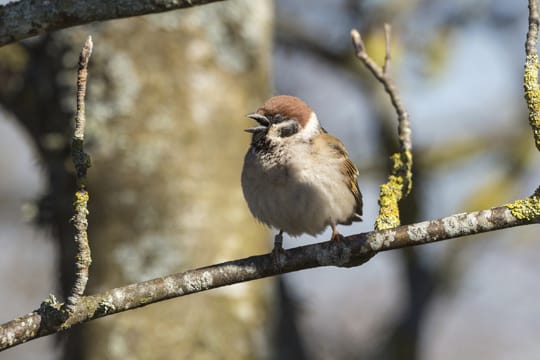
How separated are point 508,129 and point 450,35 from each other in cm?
128

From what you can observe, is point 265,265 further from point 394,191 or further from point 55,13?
point 55,13

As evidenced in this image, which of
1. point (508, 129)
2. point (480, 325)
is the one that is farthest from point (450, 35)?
point (480, 325)

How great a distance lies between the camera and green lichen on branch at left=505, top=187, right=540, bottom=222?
105 inches

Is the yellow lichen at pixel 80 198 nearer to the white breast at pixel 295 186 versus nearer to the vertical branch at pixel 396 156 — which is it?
the vertical branch at pixel 396 156

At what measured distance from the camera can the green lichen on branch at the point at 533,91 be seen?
9.20ft

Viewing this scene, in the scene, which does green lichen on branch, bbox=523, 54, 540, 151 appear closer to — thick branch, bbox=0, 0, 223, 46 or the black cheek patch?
thick branch, bbox=0, 0, 223, 46

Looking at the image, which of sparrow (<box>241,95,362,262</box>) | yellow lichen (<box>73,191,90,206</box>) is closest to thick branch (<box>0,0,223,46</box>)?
yellow lichen (<box>73,191,90,206</box>)

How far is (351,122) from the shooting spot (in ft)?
32.1

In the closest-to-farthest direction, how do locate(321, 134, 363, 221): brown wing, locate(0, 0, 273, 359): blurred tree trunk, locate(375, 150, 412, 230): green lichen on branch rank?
locate(375, 150, 412, 230): green lichen on branch < locate(321, 134, 363, 221): brown wing < locate(0, 0, 273, 359): blurred tree trunk

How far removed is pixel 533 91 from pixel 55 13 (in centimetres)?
163

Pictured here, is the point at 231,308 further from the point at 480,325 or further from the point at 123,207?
the point at 480,325

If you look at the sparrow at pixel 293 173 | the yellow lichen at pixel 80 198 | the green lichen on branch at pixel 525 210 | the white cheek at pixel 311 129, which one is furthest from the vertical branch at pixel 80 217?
the white cheek at pixel 311 129

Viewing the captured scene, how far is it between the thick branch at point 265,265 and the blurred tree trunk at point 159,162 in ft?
7.27

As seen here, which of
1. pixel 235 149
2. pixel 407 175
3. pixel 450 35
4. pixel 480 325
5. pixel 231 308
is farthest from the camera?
pixel 480 325
